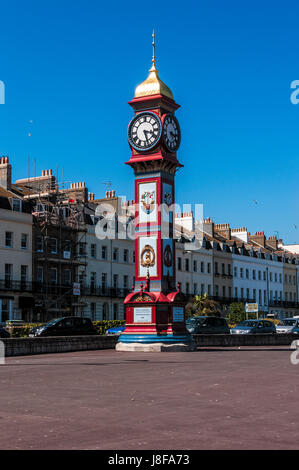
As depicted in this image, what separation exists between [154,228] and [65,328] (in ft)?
27.6

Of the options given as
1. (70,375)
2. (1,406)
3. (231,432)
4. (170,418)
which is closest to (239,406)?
(170,418)

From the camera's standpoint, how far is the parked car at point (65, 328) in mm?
34281

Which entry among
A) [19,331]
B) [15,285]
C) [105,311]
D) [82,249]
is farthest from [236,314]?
[19,331]

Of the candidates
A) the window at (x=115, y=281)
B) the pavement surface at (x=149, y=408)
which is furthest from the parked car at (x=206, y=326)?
the window at (x=115, y=281)

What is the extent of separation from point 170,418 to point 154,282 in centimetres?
2044

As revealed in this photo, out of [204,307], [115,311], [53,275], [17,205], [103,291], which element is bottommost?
[115,311]

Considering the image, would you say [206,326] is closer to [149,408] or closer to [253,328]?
[253,328]

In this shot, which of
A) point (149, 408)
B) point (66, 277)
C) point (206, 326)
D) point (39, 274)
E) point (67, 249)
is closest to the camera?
point (149, 408)

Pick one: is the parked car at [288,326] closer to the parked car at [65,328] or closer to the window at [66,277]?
the parked car at [65,328]

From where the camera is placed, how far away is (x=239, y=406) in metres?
10.9

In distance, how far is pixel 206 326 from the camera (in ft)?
130

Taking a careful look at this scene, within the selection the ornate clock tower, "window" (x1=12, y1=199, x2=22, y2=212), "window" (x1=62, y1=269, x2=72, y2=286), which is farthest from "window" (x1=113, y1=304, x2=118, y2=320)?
the ornate clock tower

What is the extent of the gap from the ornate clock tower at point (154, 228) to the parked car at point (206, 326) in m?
8.97
